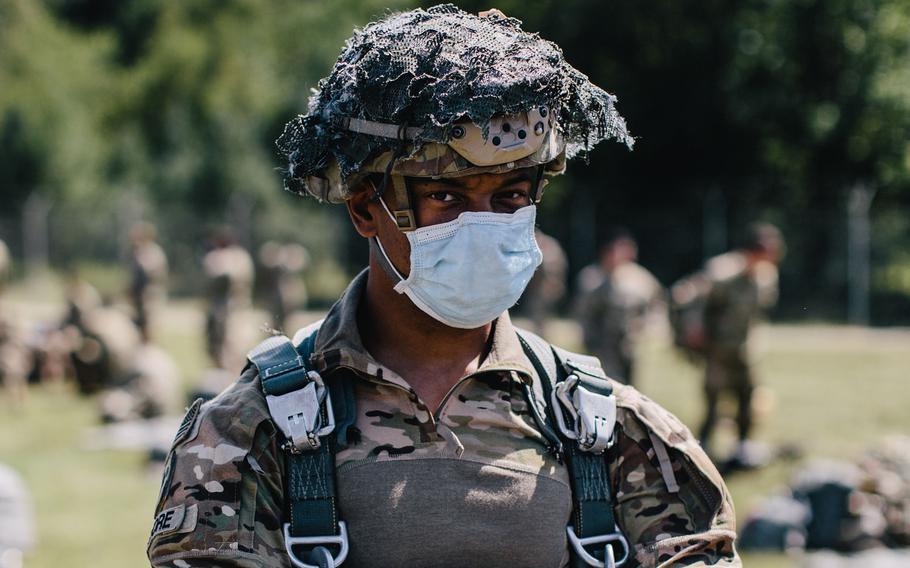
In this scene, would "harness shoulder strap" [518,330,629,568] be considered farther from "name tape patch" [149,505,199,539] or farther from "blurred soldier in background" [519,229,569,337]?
"blurred soldier in background" [519,229,569,337]

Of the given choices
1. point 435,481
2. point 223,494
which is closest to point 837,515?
point 435,481

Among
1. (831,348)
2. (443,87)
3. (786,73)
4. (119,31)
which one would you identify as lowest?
(831,348)

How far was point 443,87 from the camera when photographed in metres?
2.53

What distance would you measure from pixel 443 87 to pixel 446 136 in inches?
4.0

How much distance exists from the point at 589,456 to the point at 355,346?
1.73 feet

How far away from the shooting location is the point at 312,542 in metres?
2.41

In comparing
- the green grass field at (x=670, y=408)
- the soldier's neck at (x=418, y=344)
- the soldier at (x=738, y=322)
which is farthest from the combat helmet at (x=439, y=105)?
the soldier at (x=738, y=322)

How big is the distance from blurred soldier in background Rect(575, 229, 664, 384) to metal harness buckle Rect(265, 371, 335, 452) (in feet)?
32.6

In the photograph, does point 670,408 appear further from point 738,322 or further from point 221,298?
point 221,298

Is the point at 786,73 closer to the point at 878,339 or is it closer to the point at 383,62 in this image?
the point at 878,339

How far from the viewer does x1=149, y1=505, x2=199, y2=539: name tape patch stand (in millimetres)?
2383

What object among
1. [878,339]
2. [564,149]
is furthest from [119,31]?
[564,149]

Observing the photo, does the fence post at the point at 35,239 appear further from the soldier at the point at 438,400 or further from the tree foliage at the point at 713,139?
the soldier at the point at 438,400

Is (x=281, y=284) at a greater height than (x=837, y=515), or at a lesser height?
greater
